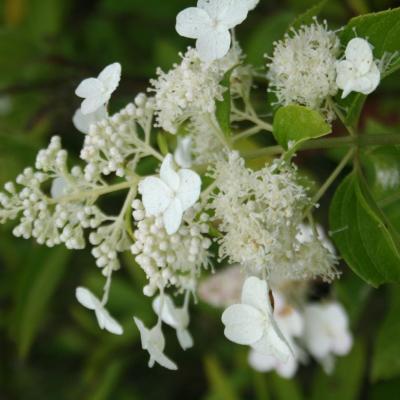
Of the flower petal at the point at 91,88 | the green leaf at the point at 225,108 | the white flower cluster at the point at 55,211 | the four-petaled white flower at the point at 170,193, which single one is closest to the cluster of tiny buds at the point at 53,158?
the white flower cluster at the point at 55,211

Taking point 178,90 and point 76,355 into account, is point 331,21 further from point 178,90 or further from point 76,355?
point 76,355

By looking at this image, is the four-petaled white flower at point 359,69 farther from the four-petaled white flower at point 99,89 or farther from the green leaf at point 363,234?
the four-petaled white flower at point 99,89

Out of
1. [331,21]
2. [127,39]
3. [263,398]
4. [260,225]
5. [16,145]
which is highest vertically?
[127,39]

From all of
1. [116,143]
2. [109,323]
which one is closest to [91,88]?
[116,143]

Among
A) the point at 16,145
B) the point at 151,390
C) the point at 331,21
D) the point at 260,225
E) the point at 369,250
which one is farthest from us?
the point at 151,390

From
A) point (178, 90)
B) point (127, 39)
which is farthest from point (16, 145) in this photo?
point (178, 90)

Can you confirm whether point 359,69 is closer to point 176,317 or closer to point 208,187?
point 208,187
